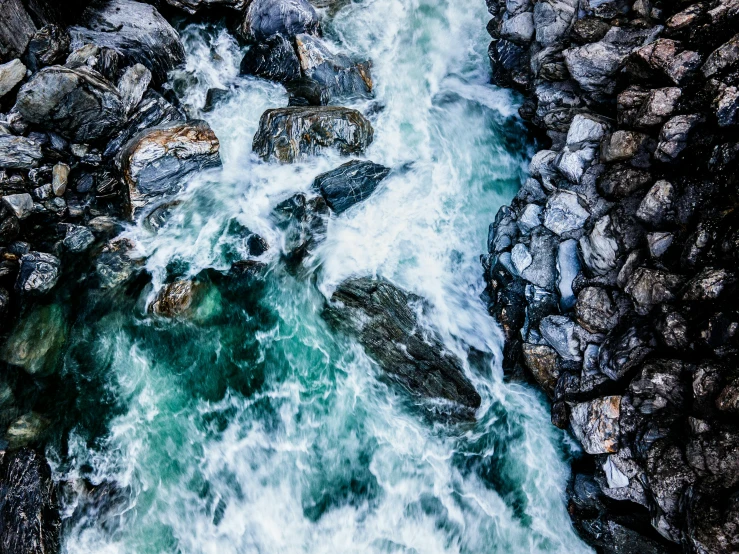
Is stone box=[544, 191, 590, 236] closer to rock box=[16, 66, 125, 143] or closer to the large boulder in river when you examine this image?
the large boulder in river

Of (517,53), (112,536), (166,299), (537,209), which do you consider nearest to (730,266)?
(537,209)

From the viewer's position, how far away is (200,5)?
1206cm

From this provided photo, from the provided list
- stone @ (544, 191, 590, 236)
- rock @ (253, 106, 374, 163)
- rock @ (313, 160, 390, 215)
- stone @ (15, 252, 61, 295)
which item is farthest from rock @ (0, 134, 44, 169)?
stone @ (544, 191, 590, 236)

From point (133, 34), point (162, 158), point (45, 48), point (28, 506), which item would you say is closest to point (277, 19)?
point (133, 34)

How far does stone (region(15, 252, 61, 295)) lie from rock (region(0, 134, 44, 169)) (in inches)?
71.1

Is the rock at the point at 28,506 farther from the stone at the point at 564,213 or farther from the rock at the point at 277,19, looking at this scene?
the rock at the point at 277,19

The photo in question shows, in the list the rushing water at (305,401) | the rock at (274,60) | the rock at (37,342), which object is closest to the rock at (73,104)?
the rushing water at (305,401)

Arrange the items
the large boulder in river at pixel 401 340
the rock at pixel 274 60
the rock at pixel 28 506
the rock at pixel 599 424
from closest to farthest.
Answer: the rock at pixel 599 424, the rock at pixel 28 506, the large boulder in river at pixel 401 340, the rock at pixel 274 60

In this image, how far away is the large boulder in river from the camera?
853cm

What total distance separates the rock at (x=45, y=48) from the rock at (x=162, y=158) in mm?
2194

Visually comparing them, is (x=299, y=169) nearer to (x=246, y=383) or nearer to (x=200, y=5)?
(x=246, y=383)

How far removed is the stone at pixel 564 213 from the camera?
8352 millimetres

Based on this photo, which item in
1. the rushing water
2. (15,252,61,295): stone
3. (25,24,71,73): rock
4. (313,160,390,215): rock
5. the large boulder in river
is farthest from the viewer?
(313,160,390,215): rock

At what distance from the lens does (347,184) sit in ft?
33.7
